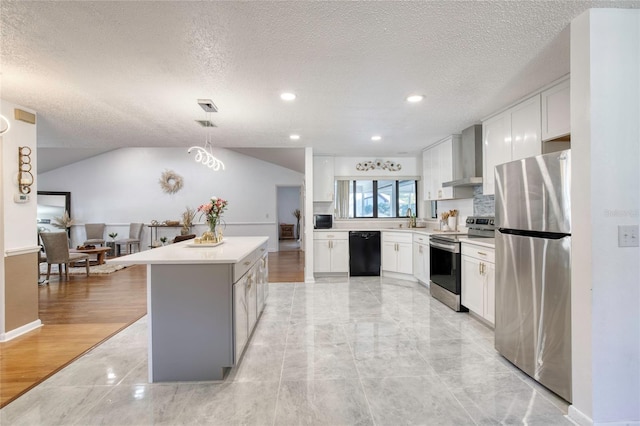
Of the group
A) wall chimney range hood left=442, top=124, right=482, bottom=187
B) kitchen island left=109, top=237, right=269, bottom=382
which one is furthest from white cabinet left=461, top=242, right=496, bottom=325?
kitchen island left=109, top=237, right=269, bottom=382

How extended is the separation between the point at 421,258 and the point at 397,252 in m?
0.57

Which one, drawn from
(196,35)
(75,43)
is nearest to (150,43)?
(196,35)

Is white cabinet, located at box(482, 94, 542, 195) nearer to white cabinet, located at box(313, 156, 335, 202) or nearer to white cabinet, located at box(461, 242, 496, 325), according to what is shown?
white cabinet, located at box(461, 242, 496, 325)

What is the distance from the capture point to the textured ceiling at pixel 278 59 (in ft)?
5.24

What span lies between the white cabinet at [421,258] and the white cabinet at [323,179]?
176 centimetres

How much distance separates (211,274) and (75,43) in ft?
5.51

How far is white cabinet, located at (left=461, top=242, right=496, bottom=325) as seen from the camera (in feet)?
9.55

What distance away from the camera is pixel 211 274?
2113mm

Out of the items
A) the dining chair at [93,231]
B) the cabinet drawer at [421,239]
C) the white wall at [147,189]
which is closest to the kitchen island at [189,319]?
the cabinet drawer at [421,239]

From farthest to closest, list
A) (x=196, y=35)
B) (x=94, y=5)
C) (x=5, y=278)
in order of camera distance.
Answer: (x=5, y=278), (x=196, y=35), (x=94, y=5)

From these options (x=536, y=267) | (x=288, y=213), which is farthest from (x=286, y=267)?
(x=288, y=213)

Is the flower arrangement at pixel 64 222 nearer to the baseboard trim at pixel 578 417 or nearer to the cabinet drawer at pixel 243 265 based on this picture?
the cabinet drawer at pixel 243 265

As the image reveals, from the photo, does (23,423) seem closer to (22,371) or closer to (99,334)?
(22,371)

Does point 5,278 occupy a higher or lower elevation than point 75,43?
lower
